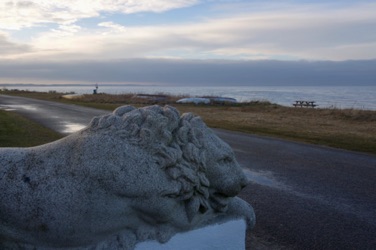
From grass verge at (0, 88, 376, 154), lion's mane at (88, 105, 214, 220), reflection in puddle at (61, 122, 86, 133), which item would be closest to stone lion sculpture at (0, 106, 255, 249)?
lion's mane at (88, 105, 214, 220)

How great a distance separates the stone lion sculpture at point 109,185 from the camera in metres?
3.12

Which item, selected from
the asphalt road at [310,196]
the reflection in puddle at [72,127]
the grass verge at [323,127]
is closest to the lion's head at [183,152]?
the asphalt road at [310,196]

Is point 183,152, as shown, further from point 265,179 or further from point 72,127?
point 72,127

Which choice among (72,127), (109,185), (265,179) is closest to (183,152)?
(109,185)

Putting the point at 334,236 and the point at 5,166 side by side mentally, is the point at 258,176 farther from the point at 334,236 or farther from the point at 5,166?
the point at 5,166

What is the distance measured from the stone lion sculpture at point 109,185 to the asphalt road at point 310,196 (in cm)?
209

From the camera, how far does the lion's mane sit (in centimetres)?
329

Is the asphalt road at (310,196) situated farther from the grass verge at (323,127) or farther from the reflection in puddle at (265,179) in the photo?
the grass verge at (323,127)

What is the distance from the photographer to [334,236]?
18.1 ft

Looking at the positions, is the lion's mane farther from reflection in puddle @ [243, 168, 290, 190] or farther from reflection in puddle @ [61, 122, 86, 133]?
reflection in puddle @ [61, 122, 86, 133]

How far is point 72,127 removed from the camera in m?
15.8

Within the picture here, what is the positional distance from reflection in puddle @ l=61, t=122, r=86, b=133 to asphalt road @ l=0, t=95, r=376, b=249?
5807mm

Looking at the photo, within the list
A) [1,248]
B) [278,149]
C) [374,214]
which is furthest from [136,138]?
[278,149]

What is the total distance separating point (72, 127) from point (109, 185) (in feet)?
43.4
